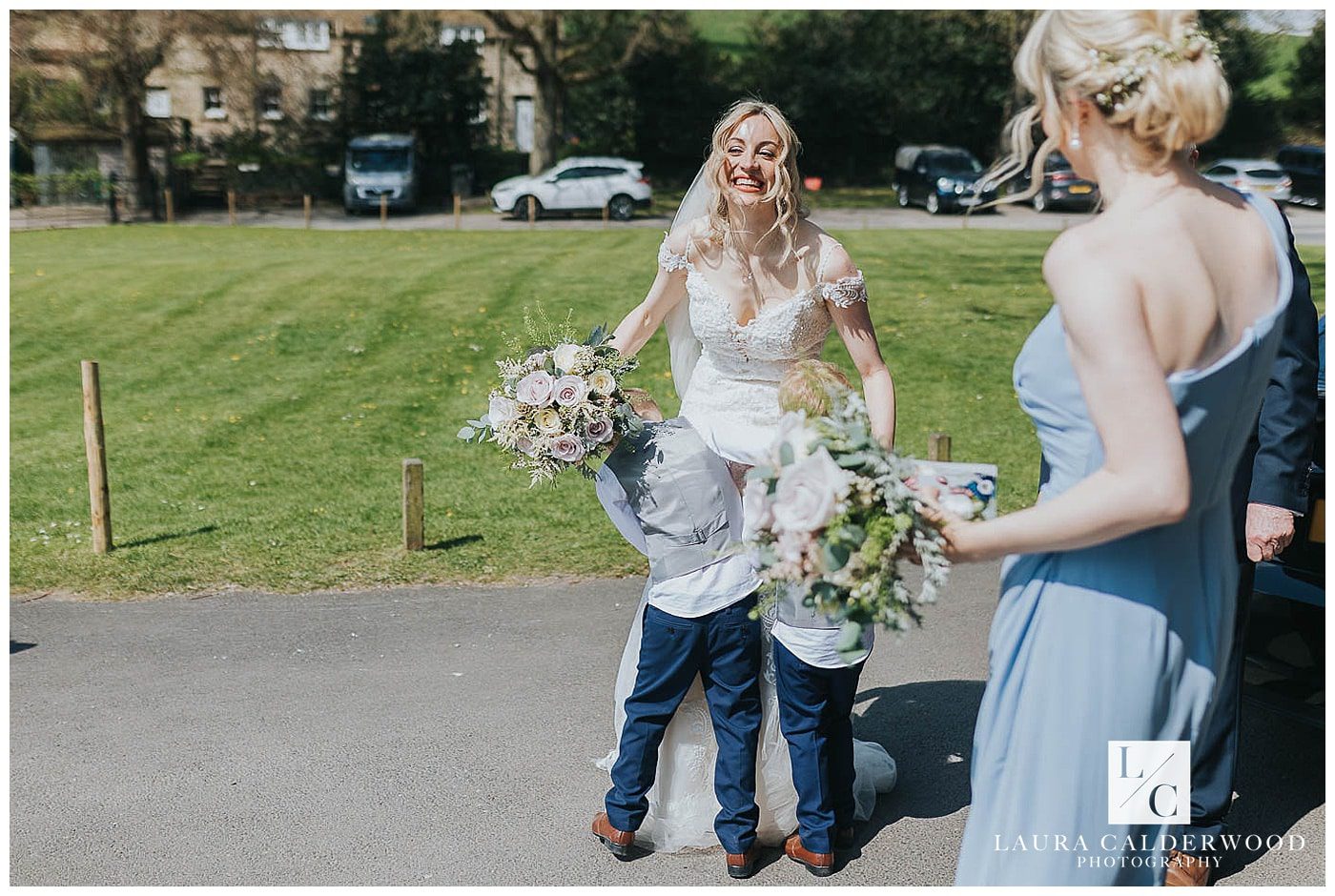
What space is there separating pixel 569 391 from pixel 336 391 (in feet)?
30.3

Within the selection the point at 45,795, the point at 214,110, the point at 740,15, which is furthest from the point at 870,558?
the point at 740,15

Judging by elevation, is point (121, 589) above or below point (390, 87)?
below

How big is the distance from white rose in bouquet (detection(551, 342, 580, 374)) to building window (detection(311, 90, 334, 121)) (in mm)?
40423

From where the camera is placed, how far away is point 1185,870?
396 centimetres

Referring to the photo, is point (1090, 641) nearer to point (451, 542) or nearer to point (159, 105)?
point (451, 542)

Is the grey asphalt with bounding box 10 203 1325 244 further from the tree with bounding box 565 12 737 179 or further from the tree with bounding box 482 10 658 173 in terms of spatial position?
the tree with bounding box 565 12 737 179

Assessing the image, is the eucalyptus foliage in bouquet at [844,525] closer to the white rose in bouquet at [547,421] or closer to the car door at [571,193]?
the white rose in bouquet at [547,421]

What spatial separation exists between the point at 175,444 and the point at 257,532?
9.84 ft

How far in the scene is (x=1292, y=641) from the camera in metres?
4.48

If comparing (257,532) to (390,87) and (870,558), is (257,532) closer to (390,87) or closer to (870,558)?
(870,558)

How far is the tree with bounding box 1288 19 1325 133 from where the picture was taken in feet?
139

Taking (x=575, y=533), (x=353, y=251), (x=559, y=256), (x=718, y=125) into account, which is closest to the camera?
(x=718, y=125)

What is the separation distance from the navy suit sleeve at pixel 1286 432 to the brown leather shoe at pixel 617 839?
229 cm

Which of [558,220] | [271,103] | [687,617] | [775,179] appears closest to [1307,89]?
[558,220]
